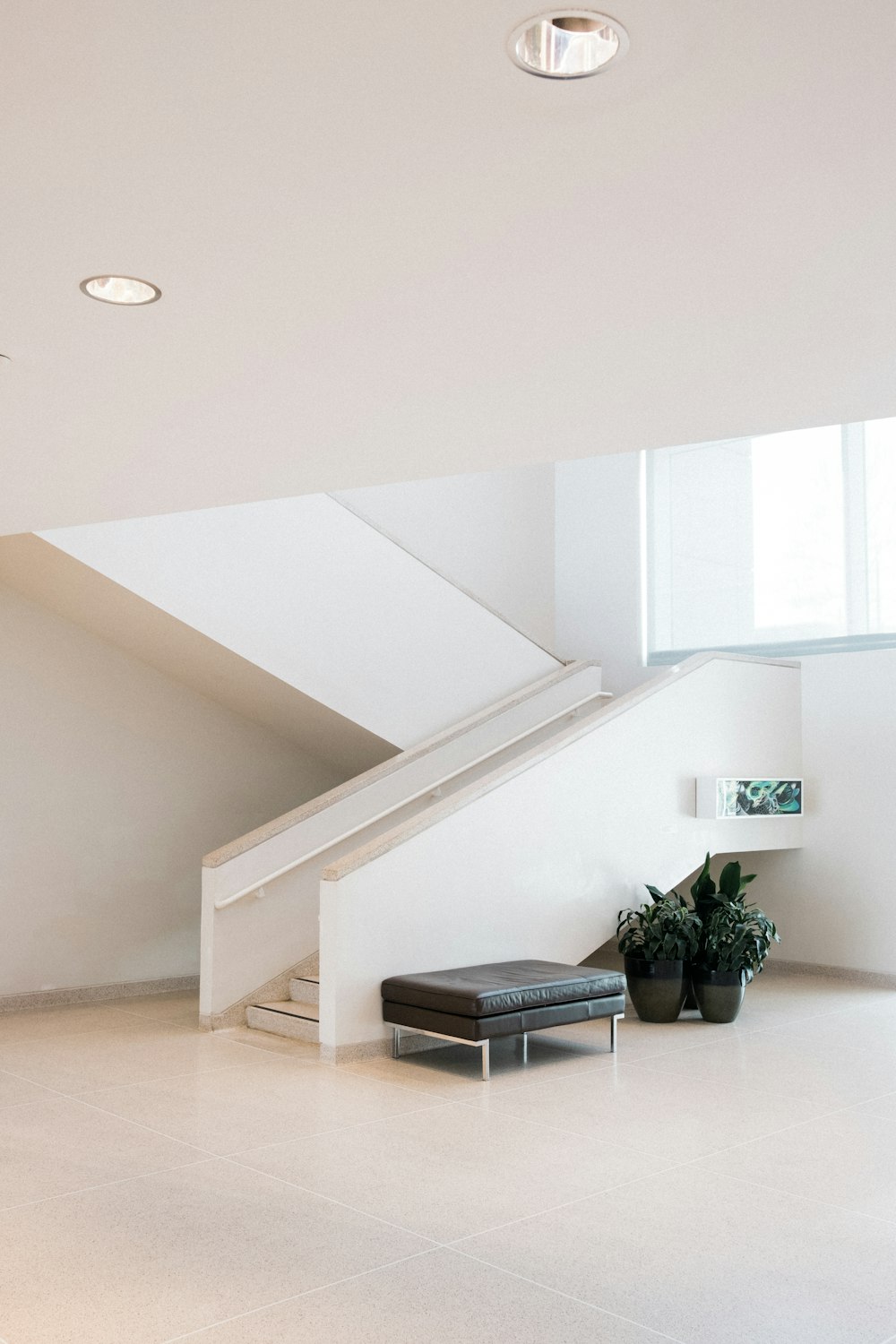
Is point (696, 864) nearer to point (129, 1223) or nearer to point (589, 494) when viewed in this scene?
point (589, 494)

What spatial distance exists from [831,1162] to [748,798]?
5.09 meters

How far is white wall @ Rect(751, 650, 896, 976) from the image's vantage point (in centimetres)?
1024

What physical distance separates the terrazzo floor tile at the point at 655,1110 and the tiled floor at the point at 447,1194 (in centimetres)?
2

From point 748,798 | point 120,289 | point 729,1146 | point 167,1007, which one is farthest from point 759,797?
point 120,289

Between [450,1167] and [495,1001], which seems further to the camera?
[495,1001]

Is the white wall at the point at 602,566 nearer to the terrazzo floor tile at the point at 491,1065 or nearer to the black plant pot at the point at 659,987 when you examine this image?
the black plant pot at the point at 659,987

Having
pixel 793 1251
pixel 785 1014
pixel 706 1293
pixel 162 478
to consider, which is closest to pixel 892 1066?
pixel 785 1014

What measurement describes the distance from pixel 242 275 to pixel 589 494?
32.8 ft

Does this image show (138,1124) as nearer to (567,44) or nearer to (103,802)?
(103,802)

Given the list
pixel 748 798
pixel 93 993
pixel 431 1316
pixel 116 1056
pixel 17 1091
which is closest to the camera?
pixel 431 1316

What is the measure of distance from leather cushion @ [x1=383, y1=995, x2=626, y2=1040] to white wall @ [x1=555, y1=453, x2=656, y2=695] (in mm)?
5362

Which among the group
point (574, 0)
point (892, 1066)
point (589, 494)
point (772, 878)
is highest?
point (589, 494)

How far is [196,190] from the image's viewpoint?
2.52 meters

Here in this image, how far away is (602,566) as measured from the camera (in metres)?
12.5
